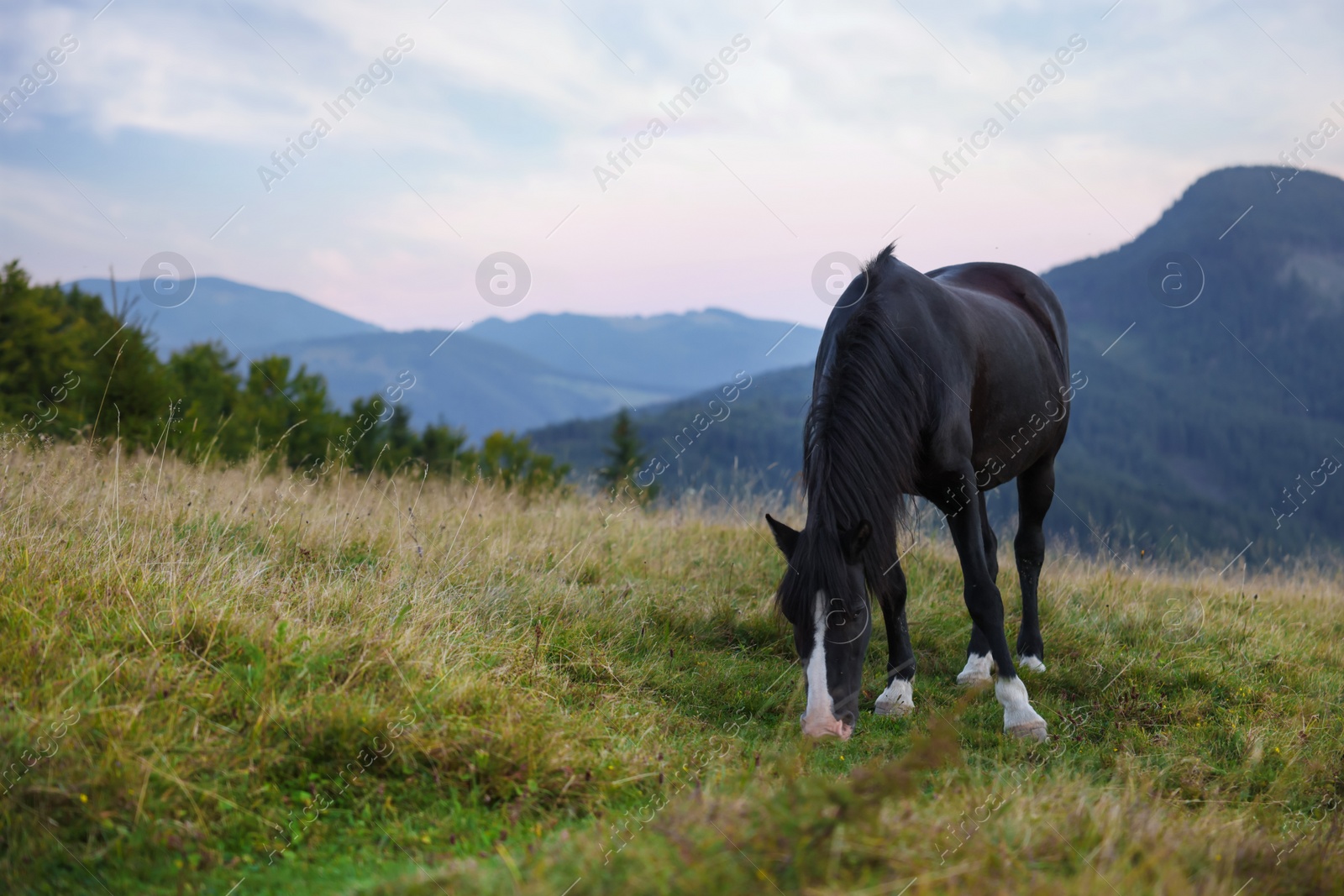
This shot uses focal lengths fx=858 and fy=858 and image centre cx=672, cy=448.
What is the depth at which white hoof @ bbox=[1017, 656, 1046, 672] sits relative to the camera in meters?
5.73

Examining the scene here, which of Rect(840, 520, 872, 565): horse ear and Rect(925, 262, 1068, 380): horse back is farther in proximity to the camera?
Rect(925, 262, 1068, 380): horse back

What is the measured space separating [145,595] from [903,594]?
411 centimetres

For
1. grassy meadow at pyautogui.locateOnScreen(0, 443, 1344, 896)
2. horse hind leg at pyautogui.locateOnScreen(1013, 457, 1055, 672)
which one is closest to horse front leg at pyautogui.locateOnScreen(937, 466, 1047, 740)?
grassy meadow at pyautogui.locateOnScreen(0, 443, 1344, 896)

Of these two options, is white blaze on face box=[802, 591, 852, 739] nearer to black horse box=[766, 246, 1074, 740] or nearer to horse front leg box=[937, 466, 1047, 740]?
black horse box=[766, 246, 1074, 740]

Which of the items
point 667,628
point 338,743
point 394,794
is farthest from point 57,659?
point 667,628

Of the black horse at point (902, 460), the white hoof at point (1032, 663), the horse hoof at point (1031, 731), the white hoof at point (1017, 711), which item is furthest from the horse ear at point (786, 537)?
the white hoof at point (1032, 663)

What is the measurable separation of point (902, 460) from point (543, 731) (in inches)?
90.4

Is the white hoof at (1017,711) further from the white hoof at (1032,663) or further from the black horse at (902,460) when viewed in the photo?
the white hoof at (1032,663)

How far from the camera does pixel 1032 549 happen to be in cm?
630

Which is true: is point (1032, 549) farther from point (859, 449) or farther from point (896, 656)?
point (859, 449)

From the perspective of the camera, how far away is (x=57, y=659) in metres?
3.39

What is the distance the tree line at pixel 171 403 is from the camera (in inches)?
341

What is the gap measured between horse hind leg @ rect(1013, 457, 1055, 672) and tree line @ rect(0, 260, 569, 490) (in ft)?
14.9

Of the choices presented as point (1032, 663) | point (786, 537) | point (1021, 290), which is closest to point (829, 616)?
point (786, 537)
